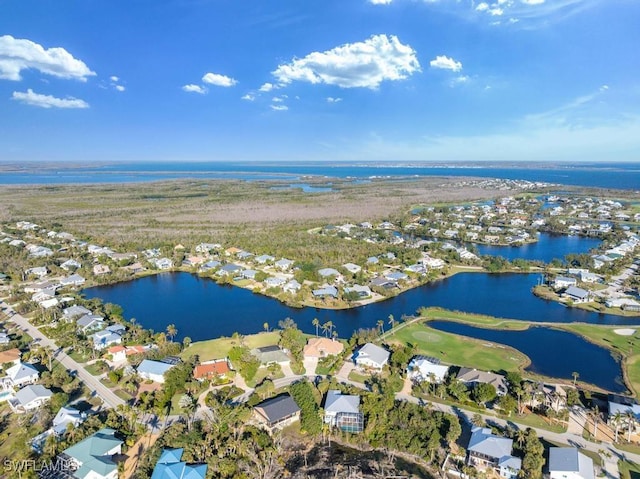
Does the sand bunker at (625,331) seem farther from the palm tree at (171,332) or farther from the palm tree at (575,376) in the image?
the palm tree at (171,332)

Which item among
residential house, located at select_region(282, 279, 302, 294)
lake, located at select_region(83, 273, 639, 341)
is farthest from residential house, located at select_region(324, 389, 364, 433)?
residential house, located at select_region(282, 279, 302, 294)

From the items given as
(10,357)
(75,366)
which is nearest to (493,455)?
(75,366)

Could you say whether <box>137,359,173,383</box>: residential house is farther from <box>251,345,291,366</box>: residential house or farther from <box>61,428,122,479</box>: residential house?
<box>61,428,122,479</box>: residential house

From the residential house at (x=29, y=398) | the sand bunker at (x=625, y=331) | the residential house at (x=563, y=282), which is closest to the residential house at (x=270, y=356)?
the residential house at (x=29, y=398)

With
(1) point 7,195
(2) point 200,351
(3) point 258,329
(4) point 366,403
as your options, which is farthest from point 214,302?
(1) point 7,195

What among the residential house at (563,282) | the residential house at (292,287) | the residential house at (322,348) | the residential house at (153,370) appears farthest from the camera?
the residential house at (563,282)

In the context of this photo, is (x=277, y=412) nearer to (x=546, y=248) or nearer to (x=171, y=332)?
(x=171, y=332)

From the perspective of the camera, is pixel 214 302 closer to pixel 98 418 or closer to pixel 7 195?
pixel 98 418
